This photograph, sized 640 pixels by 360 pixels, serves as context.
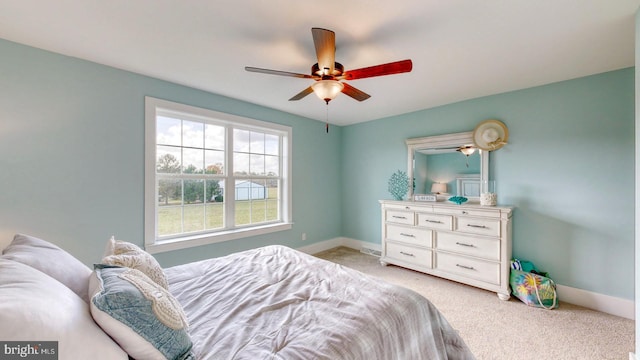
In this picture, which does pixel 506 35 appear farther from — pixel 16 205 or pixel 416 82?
pixel 16 205

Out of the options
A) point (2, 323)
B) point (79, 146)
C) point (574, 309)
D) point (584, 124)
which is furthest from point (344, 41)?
point (574, 309)

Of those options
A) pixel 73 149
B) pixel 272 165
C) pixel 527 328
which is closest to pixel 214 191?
pixel 272 165

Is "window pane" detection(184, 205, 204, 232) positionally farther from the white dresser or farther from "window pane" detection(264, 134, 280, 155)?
the white dresser

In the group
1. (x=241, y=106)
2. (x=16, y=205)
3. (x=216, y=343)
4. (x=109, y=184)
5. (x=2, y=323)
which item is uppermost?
(x=241, y=106)

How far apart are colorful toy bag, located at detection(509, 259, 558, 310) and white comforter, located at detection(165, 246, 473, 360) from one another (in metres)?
1.63

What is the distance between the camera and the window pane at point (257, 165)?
367 cm

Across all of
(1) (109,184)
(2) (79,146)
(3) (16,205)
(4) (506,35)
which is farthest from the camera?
(1) (109,184)

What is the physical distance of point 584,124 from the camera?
8.47 feet

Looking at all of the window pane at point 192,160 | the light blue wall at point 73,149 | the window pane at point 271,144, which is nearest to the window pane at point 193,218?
the light blue wall at point 73,149

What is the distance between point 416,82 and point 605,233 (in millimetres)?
2479

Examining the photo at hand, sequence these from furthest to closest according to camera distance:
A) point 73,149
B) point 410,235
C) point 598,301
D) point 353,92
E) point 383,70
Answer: point 410,235
point 598,301
point 73,149
point 353,92
point 383,70

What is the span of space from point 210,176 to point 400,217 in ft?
8.93

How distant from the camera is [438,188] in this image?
361 centimetres

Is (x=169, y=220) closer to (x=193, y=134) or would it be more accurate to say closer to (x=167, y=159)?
(x=167, y=159)
